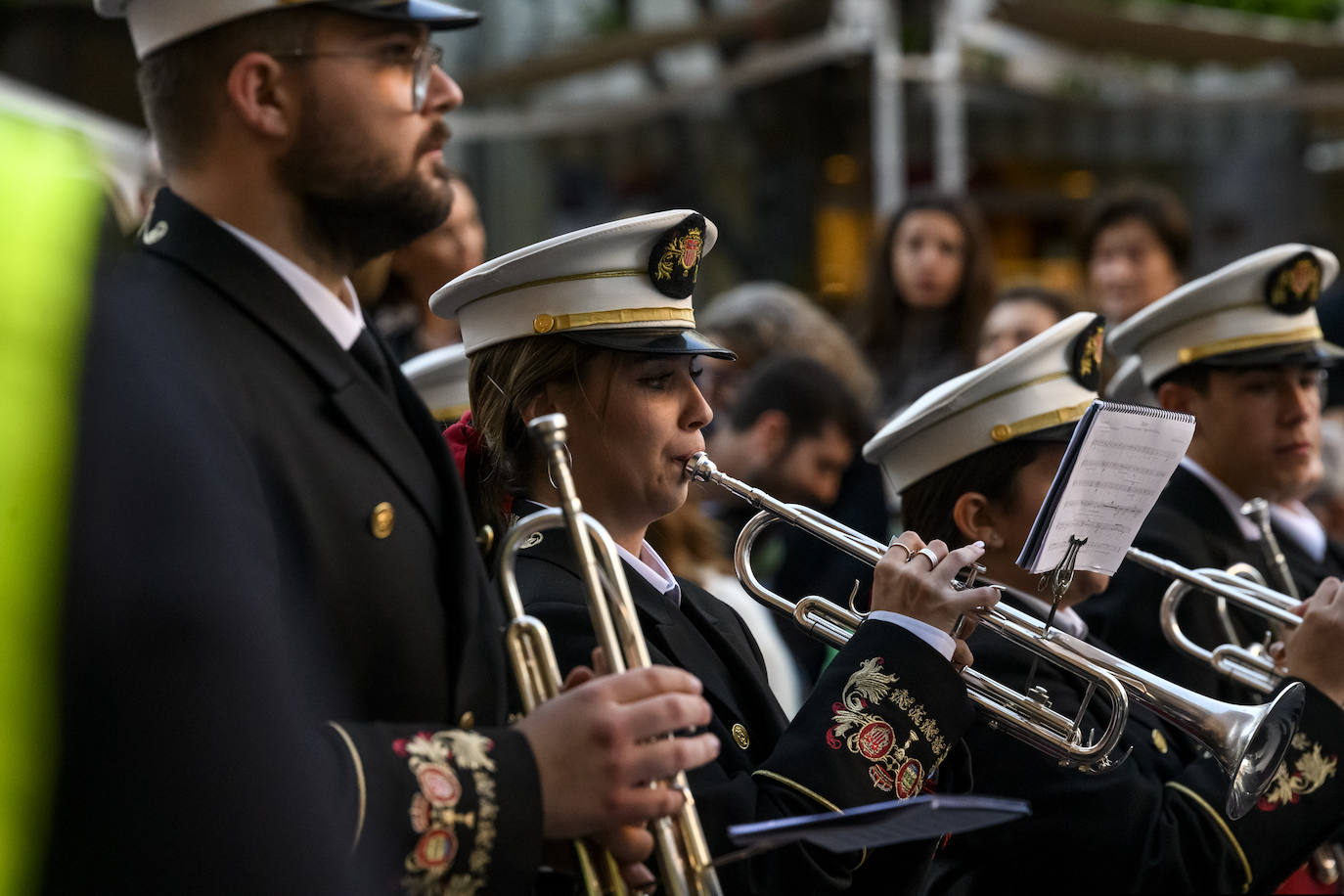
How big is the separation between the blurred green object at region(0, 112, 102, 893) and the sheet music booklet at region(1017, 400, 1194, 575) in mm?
1869

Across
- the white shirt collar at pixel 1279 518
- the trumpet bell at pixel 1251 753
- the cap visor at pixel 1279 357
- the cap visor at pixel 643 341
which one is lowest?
the trumpet bell at pixel 1251 753

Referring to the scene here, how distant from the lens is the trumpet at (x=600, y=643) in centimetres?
199

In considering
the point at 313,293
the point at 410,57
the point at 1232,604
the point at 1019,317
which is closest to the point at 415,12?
the point at 410,57

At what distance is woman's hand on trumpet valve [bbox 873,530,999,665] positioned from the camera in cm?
258

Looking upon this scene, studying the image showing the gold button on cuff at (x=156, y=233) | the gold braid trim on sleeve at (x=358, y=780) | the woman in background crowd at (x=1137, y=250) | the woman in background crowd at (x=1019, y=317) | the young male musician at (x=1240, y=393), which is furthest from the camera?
the woman in background crowd at (x=1137, y=250)

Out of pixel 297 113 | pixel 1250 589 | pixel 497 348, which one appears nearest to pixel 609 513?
pixel 497 348

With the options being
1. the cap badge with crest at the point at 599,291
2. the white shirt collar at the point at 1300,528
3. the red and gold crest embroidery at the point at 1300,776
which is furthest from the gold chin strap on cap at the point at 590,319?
the white shirt collar at the point at 1300,528

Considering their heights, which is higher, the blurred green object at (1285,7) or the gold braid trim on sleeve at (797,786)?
the blurred green object at (1285,7)

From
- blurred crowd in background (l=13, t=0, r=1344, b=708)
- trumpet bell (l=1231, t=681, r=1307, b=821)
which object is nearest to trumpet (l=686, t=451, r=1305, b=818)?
trumpet bell (l=1231, t=681, r=1307, b=821)

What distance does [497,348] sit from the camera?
9.33ft

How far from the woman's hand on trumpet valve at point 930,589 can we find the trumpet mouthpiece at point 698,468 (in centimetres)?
33

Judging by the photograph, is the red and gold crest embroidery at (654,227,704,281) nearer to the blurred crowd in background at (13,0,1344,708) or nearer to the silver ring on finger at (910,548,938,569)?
the silver ring on finger at (910,548,938,569)

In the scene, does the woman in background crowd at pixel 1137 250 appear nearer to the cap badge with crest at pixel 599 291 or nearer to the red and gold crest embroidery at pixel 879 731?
the cap badge with crest at pixel 599 291

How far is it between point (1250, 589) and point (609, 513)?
169 centimetres
